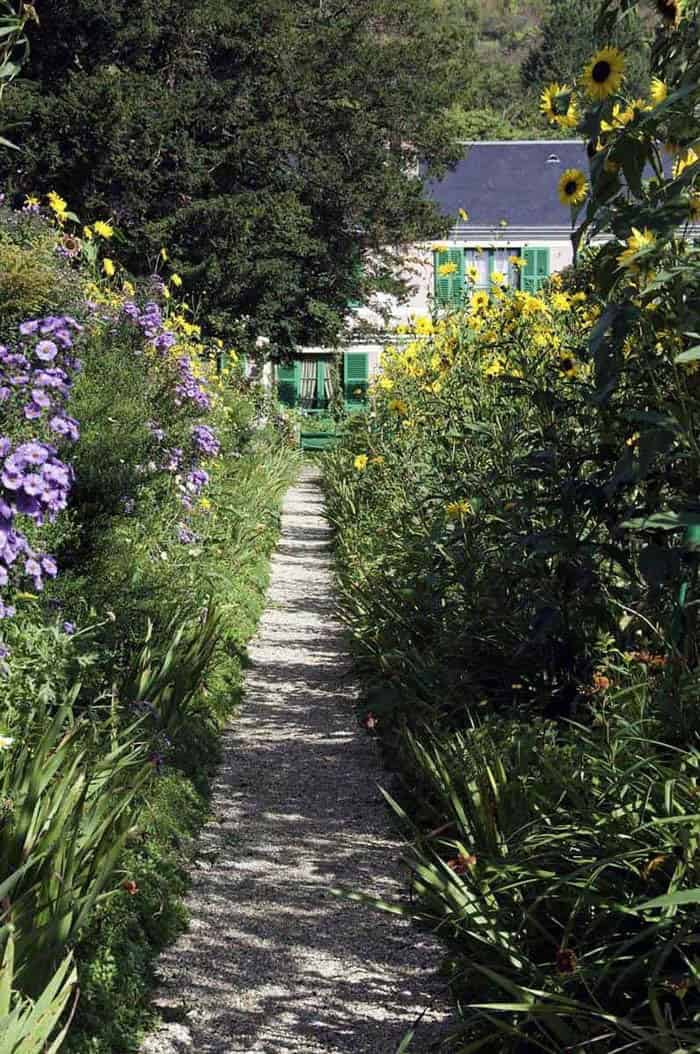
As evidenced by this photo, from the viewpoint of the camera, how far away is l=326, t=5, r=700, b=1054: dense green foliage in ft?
8.98

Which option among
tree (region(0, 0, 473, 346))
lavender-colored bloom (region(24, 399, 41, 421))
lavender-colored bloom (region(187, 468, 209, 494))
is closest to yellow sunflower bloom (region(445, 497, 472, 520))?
lavender-colored bloom (region(24, 399, 41, 421))

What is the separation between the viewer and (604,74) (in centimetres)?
301

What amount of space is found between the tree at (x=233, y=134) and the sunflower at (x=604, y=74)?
13025mm

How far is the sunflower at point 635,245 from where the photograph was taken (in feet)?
8.84

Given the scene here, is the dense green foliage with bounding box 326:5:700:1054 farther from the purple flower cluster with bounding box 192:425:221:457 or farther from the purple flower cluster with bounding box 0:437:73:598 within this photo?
the purple flower cluster with bounding box 0:437:73:598

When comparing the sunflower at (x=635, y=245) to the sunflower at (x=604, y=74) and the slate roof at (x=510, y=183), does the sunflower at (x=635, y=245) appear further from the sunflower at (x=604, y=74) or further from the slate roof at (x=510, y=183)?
the slate roof at (x=510, y=183)

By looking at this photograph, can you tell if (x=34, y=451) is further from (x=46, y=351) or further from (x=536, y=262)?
(x=536, y=262)

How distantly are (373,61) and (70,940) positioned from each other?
65.4 feet

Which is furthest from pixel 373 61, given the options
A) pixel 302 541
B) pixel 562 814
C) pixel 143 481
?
pixel 562 814

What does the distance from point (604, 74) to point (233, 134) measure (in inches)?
642

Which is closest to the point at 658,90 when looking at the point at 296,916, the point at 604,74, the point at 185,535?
the point at 604,74

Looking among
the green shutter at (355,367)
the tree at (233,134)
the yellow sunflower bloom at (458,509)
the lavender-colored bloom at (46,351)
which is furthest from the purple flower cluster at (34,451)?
the green shutter at (355,367)

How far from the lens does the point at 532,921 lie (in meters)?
2.89

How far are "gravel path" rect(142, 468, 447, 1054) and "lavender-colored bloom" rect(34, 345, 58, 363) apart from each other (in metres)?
1.73
